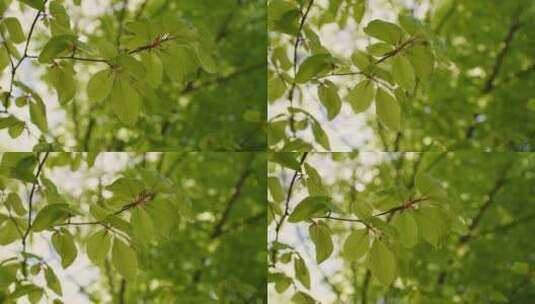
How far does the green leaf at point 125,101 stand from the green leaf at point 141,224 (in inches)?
5.3

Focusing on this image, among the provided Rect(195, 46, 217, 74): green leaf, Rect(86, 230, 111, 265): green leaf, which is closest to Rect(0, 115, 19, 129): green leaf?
Rect(86, 230, 111, 265): green leaf

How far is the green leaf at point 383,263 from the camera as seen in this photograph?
892 mm

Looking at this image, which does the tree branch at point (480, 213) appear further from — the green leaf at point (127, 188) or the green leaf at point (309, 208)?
the green leaf at point (127, 188)

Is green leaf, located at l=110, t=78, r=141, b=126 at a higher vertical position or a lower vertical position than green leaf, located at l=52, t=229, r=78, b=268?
higher

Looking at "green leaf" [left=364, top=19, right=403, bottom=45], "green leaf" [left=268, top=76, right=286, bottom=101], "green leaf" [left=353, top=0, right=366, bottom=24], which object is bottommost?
"green leaf" [left=364, top=19, right=403, bottom=45]

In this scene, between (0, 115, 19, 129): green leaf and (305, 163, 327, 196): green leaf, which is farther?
(0, 115, 19, 129): green leaf

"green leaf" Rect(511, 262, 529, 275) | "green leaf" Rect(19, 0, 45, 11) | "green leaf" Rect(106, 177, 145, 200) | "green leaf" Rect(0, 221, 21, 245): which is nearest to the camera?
"green leaf" Rect(19, 0, 45, 11)

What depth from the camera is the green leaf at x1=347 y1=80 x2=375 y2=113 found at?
38.8 inches

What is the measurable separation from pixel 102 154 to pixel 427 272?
88 cm

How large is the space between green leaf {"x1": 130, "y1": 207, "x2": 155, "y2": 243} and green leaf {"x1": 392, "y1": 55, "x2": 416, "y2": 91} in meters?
0.42

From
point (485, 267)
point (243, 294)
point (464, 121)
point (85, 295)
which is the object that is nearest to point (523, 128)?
point (464, 121)

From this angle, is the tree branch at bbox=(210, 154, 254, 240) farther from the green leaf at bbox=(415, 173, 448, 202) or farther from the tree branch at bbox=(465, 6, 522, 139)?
the green leaf at bbox=(415, 173, 448, 202)

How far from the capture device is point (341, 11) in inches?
59.2

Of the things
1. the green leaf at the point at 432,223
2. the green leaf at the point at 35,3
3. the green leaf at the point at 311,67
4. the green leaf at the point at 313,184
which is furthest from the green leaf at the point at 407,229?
the green leaf at the point at 35,3
